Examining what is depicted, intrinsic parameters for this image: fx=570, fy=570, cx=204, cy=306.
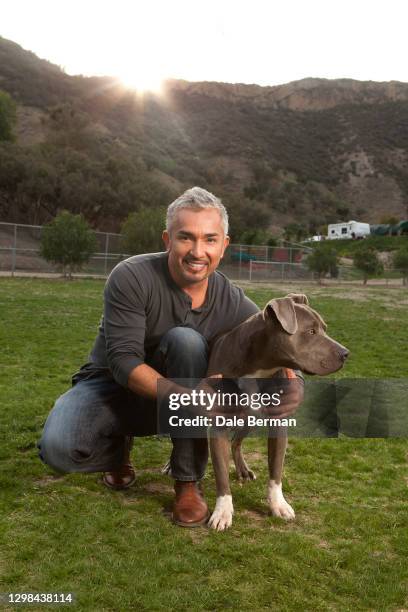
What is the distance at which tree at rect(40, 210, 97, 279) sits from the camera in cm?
2670

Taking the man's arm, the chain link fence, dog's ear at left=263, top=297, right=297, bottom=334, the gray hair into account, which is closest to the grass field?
the man's arm

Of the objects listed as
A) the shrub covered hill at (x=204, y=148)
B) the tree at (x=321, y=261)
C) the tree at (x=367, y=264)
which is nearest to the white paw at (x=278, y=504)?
the tree at (x=321, y=261)

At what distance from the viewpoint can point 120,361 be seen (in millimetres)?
3346

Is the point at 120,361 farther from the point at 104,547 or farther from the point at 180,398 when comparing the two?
the point at 104,547

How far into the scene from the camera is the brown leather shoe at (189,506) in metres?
3.40

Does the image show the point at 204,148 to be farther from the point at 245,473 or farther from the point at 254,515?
the point at 254,515

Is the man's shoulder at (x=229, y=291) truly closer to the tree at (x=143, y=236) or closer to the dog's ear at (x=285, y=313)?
the dog's ear at (x=285, y=313)

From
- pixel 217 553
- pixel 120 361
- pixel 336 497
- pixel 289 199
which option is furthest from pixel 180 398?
pixel 289 199

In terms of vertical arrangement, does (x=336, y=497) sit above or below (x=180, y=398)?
below

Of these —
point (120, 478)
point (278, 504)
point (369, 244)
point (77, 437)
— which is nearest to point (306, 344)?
point (278, 504)

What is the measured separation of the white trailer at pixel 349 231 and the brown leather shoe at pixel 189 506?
65766mm

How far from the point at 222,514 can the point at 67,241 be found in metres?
24.6

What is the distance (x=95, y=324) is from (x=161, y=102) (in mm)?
88891

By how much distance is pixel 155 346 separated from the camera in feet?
12.3
